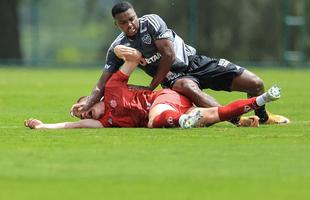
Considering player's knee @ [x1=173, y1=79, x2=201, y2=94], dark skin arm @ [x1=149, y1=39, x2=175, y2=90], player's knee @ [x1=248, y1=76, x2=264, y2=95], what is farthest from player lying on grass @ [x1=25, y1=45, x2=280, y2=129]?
player's knee @ [x1=248, y1=76, x2=264, y2=95]

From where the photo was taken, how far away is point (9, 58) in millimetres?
41312

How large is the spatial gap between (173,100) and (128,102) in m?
0.56

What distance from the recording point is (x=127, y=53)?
13.2 meters

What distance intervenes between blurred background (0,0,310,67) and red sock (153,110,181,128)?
25885 mm

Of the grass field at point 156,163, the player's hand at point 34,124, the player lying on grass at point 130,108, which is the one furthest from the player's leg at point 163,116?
the player's hand at point 34,124

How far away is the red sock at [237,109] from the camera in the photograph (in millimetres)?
12352

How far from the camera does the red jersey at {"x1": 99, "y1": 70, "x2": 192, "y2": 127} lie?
13.0 metres

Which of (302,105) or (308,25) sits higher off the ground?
(302,105)

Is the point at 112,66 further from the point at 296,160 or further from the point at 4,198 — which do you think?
the point at 4,198

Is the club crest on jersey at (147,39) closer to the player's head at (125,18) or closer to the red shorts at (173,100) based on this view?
the player's head at (125,18)

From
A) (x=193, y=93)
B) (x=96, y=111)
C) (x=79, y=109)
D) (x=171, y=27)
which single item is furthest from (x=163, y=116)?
(x=171, y=27)

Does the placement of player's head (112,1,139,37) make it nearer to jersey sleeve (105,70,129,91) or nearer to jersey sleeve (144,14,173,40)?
jersey sleeve (144,14,173,40)

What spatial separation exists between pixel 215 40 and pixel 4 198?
34195 millimetres

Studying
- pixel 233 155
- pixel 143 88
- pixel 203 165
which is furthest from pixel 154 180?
pixel 143 88
